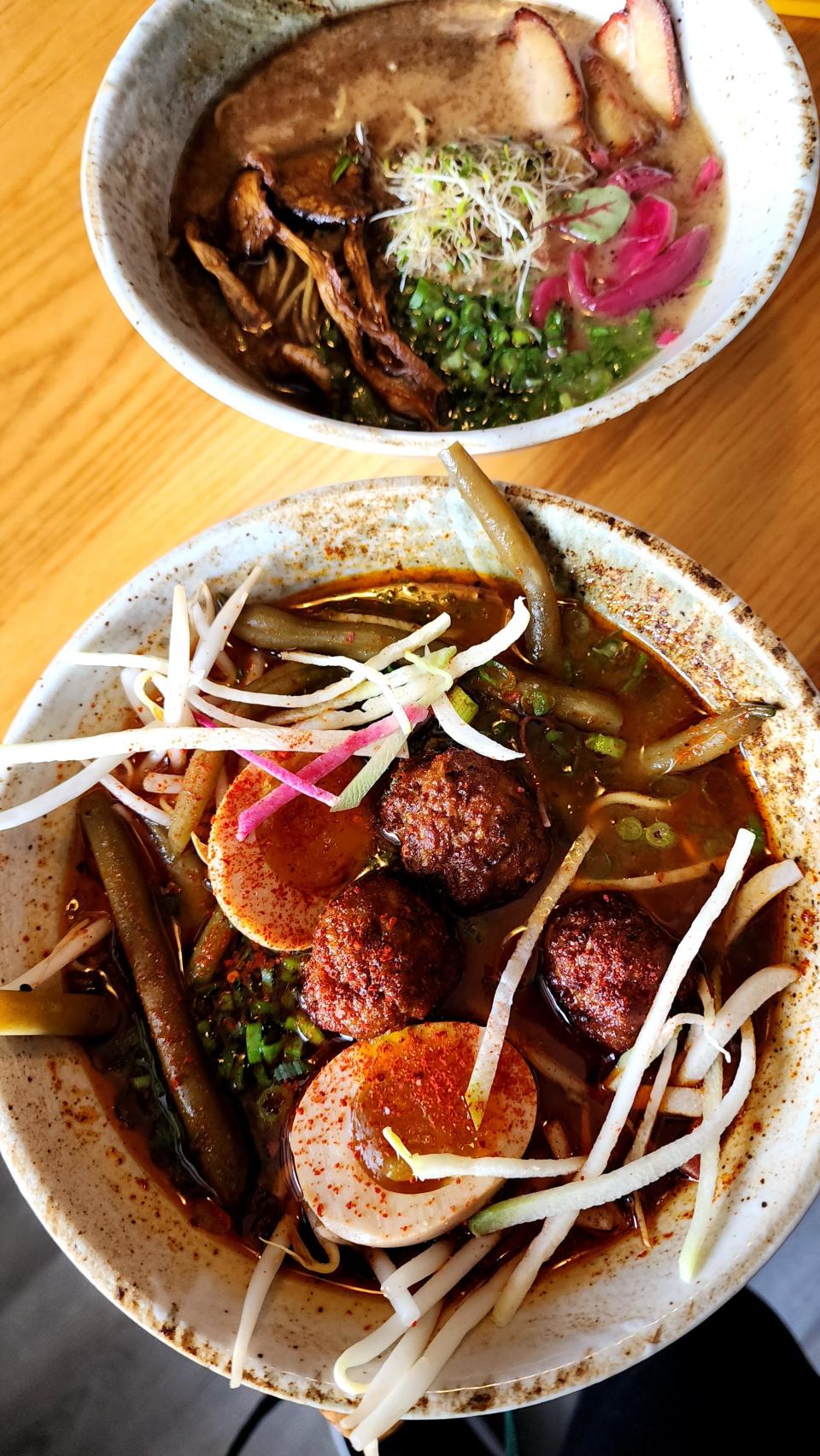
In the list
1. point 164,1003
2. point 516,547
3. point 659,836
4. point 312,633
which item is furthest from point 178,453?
point 659,836

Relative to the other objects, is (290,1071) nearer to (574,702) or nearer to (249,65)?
(574,702)

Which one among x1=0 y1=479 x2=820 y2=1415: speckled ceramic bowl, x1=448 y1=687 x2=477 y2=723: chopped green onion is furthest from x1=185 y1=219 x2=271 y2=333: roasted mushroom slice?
x1=448 y1=687 x2=477 y2=723: chopped green onion

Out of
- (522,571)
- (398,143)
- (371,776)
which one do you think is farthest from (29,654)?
(398,143)

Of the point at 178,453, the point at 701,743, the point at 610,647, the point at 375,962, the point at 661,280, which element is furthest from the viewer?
the point at 178,453

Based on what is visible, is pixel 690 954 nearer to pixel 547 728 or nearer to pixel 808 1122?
pixel 808 1122

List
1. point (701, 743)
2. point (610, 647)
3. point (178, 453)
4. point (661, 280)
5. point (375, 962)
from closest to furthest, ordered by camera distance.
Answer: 1. point (375, 962)
2. point (701, 743)
3. point (610, 647)
4. point (661, 280)
5. point (178, 453)

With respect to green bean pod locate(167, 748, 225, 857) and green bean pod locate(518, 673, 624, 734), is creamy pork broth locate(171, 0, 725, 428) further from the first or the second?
green bean pod locate(167, 748, 225, 857)

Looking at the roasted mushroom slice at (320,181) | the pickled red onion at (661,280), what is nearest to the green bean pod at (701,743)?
the pickled red onion at (661,280)
